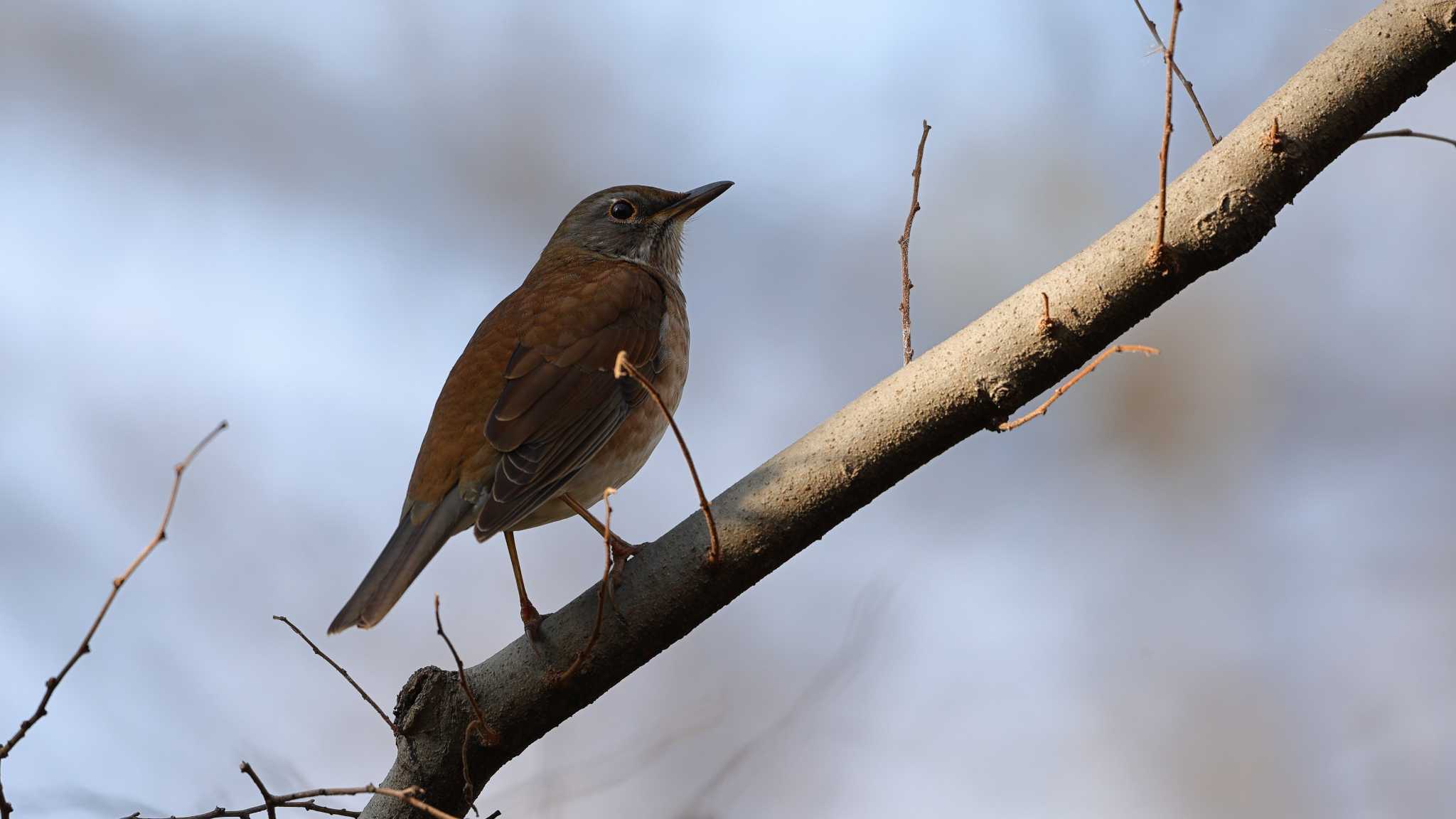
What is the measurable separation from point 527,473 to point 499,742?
1157 millimetres

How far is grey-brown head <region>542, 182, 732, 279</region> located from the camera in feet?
19.3

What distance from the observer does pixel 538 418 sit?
403 centimetres

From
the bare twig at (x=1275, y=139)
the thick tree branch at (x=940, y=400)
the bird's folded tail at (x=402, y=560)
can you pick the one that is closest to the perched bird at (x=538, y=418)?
the bird's folded tail at (x=402, y=560)

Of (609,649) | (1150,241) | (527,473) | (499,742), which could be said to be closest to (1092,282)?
(1150,241)

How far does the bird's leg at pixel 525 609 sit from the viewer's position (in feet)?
9.36

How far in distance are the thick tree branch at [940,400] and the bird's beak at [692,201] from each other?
3.32m

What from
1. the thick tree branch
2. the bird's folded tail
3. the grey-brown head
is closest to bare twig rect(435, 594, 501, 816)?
the thick tree branch

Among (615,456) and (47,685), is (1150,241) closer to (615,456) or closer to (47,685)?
(615,456)

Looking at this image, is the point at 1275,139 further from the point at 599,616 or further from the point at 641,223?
the point at 641,223

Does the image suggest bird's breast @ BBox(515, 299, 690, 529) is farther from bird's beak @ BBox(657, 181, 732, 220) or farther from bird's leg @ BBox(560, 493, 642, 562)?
bird's beak @ BBox(657, 181, 732, 220)

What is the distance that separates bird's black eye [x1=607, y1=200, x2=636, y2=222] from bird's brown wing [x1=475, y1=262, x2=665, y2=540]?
1149 millimetres

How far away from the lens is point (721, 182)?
19.1 ft

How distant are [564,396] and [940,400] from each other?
6.43 ft

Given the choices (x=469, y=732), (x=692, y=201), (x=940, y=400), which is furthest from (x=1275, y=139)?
(x=692, y=201)
